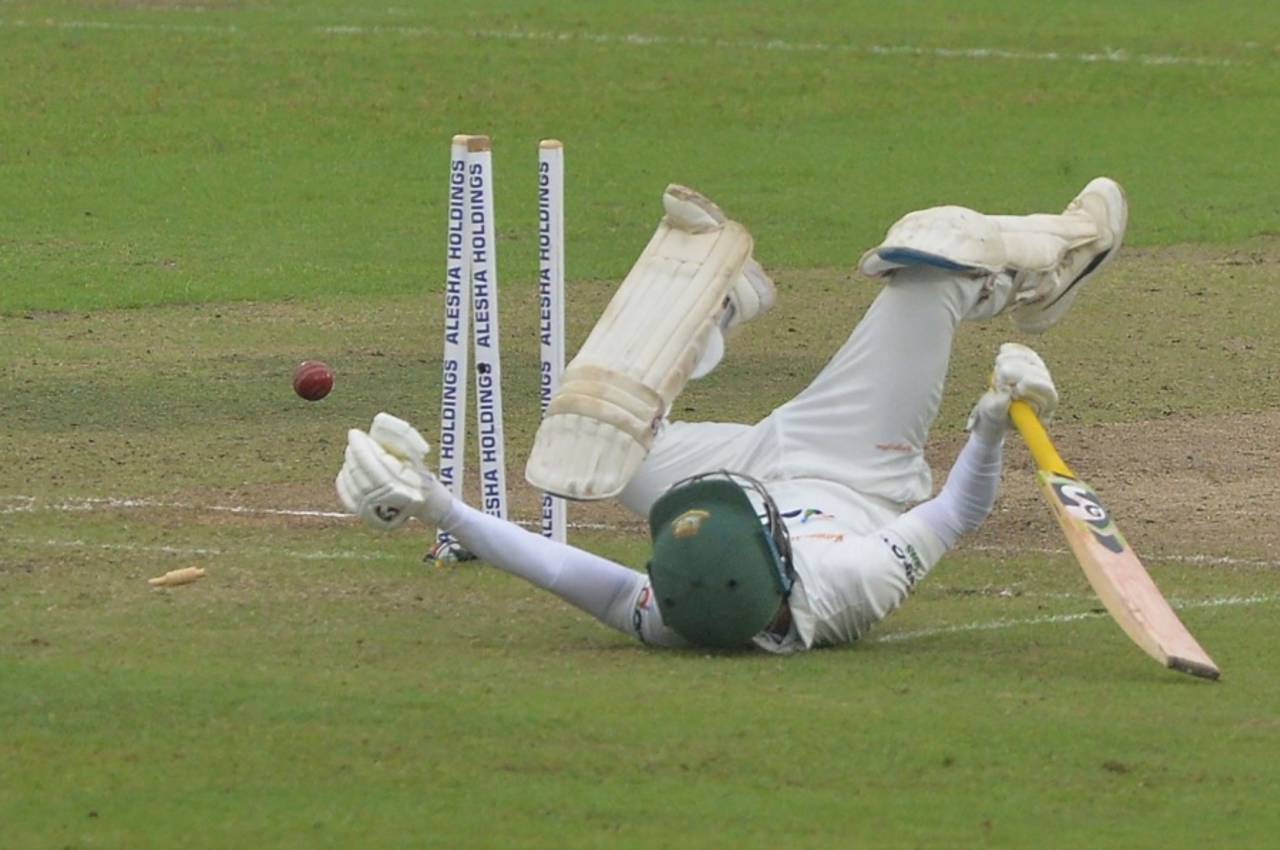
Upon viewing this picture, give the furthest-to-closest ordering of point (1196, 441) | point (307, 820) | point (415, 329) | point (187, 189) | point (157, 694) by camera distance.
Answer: point (187, 189) → point (415, 329) → point (1196, 441) → point (157, 694) → point (307, 820)

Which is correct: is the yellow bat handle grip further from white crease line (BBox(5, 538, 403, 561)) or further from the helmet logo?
white crease line (BBox(5, 538, 403, 561))

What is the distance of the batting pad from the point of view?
6.89 metres

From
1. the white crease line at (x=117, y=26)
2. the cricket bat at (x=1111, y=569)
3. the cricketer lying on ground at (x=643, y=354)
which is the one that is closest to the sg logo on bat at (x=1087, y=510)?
the cricket bat at (x=1111, y=569)

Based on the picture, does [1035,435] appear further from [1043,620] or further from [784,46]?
[784,46]

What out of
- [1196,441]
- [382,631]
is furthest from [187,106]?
[382,631]

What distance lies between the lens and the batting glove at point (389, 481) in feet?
21.6

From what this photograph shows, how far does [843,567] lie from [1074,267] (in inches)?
56.2

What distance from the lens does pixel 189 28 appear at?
23.8 metres

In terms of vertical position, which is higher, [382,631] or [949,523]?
[949,523]

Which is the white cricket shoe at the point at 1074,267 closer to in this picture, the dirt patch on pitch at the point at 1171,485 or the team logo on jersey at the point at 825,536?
the team logo on jersey at the point at 825,536

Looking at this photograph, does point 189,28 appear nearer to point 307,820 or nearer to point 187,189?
point 187,189

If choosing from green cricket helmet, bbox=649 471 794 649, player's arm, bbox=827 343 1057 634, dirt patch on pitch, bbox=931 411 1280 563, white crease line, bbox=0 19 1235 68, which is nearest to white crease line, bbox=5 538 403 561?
green cricket helmet, bbox=649 471 794 649

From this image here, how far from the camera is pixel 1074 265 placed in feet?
25.2

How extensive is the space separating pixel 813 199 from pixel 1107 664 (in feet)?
34.8
